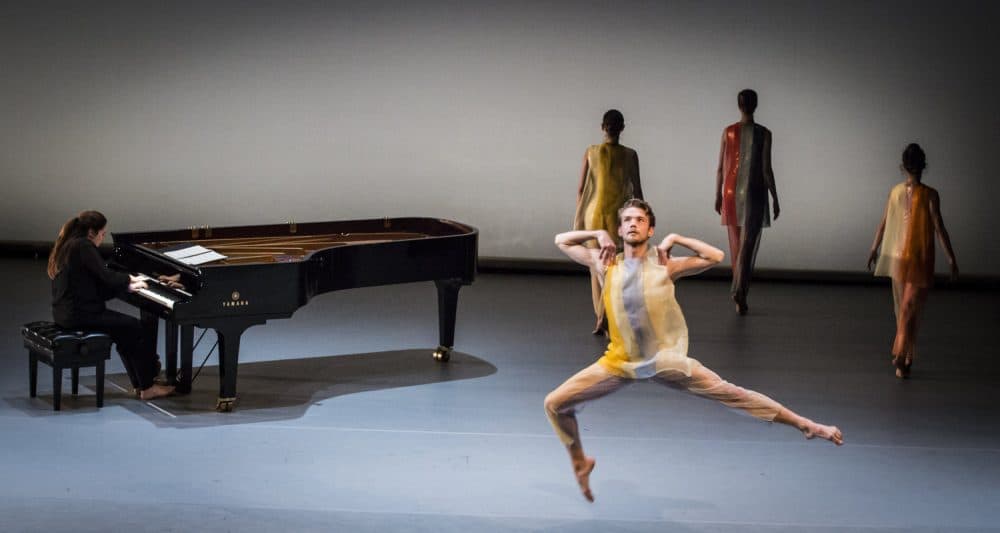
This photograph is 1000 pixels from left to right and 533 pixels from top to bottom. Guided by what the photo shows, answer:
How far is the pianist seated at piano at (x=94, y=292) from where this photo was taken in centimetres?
676

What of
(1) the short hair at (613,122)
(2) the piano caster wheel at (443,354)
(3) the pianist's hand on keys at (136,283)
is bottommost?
(2) the piano caster wheel at (443,354)

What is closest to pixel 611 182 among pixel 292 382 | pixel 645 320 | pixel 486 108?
pixel 292 382

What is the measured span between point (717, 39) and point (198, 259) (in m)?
5.47

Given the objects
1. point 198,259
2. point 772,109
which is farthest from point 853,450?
point 772,109

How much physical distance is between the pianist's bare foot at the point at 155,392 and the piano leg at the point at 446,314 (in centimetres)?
164

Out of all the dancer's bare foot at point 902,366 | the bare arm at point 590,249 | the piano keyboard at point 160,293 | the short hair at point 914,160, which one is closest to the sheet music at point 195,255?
the piano keyboard at point 160,293

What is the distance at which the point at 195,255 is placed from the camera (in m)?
6.95

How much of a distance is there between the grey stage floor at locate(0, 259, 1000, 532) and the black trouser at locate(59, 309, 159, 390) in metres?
0.15

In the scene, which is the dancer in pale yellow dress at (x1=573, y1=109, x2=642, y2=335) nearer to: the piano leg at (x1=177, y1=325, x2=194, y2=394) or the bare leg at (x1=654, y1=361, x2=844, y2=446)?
the piano leg at (x1=177, y1=325, x2=194, y2=394)

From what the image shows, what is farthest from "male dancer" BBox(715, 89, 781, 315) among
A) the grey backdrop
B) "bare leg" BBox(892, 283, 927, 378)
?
"bare leg" BBox(892, 283, 927, 378)

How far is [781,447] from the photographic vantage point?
6312 mm

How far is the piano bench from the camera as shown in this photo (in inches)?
260

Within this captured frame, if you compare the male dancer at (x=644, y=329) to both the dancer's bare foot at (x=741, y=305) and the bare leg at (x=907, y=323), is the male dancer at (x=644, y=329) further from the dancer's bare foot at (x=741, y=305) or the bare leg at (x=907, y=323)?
the dancer's bare foot at (x=741, y=305)

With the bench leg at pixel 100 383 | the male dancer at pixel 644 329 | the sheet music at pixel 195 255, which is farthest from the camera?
the sheet music at pixel 195 255
